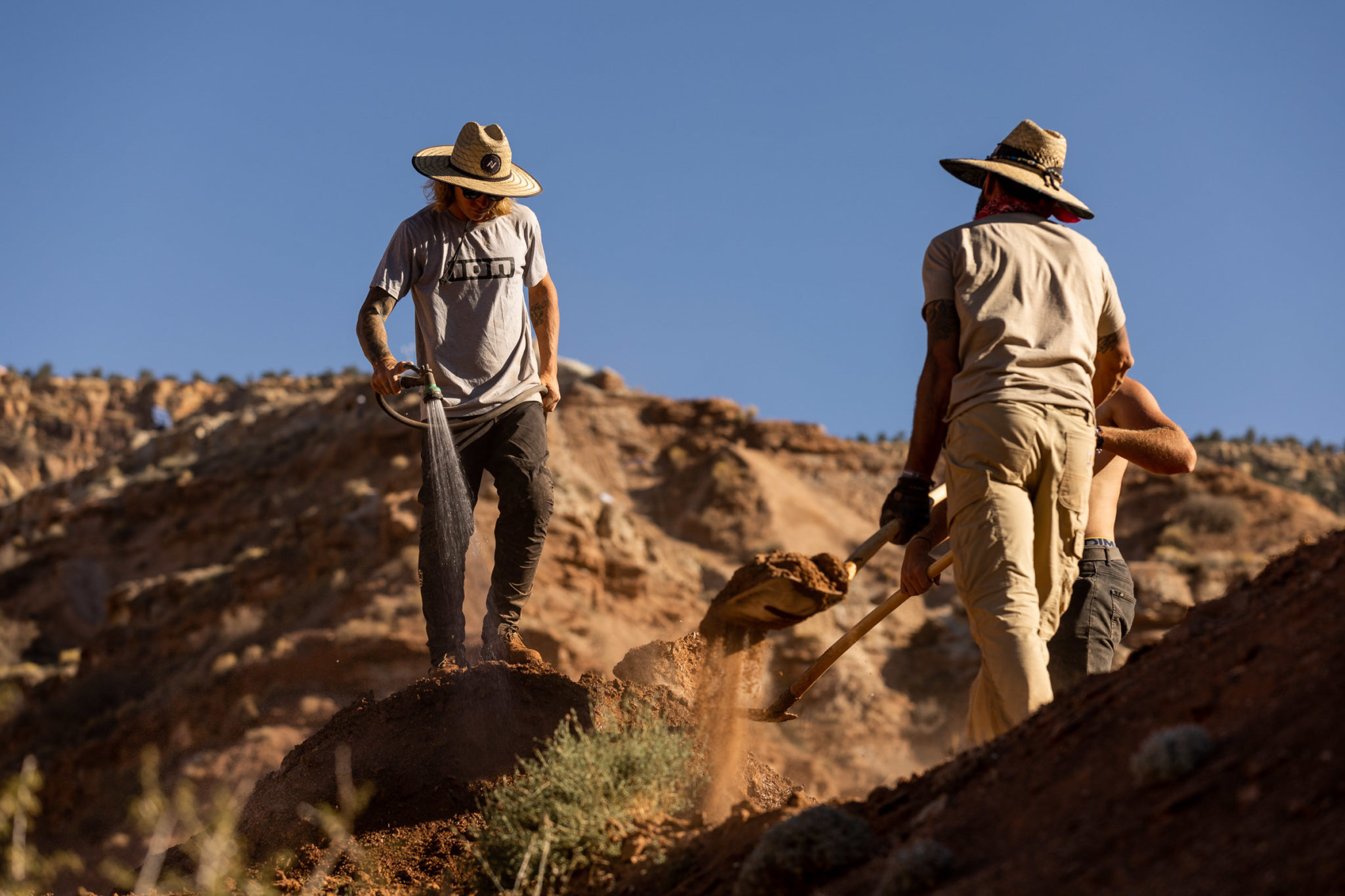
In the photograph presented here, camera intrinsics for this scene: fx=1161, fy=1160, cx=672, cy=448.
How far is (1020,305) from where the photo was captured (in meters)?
3.38

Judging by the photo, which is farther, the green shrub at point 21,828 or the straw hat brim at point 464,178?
the straw hat brim at point 464,178

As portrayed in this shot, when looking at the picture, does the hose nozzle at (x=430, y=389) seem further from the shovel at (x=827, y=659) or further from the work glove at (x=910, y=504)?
the work glove at (x=910, y=504)

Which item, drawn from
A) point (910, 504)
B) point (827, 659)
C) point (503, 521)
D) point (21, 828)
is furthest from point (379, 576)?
point (21, 828)

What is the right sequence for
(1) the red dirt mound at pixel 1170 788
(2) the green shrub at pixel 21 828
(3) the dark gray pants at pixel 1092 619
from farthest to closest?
1. (3) the dark gray pants at pixel 1092 619
2. (2) the green shrub at pixel 21 828
3. (1) the red dirt mound at pixel 1170 788

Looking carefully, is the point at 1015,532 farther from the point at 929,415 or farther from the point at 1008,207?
the point at 1008,207

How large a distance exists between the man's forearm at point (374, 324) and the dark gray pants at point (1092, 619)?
2.80m

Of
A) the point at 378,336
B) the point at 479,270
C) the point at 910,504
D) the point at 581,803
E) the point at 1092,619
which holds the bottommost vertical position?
the point at 581,803

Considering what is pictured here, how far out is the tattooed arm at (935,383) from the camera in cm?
349

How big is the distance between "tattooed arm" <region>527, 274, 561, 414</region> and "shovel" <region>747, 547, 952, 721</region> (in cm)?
167

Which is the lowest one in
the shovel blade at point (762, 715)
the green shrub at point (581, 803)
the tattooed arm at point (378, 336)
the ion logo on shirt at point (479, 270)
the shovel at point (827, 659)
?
the green shrub at point (581, 803)

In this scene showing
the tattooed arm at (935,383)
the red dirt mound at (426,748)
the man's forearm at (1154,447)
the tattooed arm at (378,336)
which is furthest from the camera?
the tattooed arm at (378,336)

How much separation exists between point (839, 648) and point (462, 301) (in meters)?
2.09

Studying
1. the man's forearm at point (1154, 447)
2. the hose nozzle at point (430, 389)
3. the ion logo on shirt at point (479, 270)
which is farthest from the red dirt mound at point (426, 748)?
the man's forearm at point (1154, 447)

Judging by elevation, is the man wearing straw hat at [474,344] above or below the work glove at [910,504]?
above
